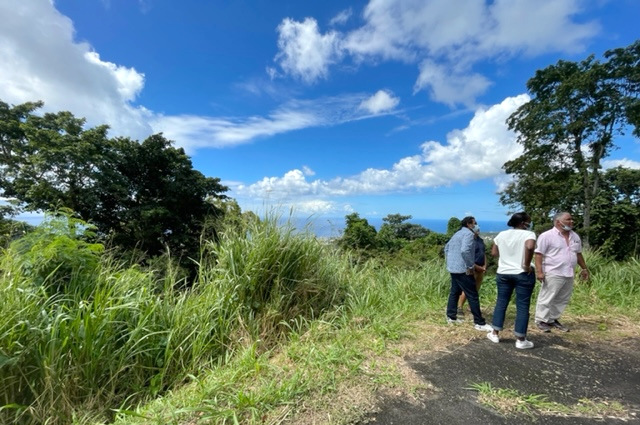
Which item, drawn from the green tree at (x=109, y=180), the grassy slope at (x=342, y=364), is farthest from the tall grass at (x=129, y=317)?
the green tree at (x=109, y=180)

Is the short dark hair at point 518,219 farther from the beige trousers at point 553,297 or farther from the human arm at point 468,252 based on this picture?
the beige trousers at point 553,297

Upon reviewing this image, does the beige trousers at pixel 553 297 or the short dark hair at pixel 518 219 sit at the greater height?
the short dark hair at pixel 518 219

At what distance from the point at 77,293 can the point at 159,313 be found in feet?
2.42

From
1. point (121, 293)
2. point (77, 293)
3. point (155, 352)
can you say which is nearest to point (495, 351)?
point (155, 352)

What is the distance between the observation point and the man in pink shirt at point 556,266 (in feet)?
11.3

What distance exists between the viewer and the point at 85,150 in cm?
1327

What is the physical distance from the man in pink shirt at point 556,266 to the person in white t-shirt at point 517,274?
37cm

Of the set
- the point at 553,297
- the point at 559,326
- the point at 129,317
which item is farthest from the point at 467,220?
the point at 129,317

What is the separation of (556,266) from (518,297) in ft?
2.38

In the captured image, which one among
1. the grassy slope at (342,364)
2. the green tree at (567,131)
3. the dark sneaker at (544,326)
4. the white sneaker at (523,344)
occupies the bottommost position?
the grassy slope at (342,364)

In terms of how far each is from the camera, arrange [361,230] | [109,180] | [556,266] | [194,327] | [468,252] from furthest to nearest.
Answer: [361,230] < [109,180] < [468,252] < [556,266] < [194,327]

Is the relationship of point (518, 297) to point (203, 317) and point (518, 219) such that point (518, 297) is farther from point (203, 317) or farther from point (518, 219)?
point (203, 317)

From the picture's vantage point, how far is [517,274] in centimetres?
315

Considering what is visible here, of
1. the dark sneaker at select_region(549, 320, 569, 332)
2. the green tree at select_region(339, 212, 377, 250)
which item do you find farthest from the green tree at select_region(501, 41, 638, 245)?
the dark sneaker at select_region(549, 320, 569, 332)
